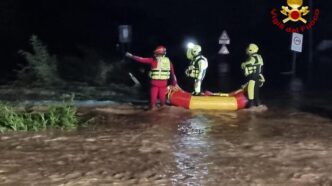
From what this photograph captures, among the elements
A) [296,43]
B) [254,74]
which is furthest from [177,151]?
[296,43]

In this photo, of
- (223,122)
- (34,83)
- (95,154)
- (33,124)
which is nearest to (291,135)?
(223,122)

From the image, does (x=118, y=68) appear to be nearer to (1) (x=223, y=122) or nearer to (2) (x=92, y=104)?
(2) (x=92, y=104)

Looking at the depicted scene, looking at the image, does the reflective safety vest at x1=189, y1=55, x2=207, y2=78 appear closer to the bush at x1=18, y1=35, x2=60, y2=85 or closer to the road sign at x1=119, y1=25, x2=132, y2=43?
the bush at x1=18, y1=35, x2=60, y2=85

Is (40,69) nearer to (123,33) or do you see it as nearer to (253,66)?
(123,33)

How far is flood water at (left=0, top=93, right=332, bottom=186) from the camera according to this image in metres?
8.73

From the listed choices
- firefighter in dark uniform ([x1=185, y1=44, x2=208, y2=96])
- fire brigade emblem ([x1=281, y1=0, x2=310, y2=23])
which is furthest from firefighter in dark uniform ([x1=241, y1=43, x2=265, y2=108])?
fire brigade emblem ([x1=281, y1=0, x2=310, y2=23])

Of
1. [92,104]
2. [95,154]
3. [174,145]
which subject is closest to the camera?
[95,154]

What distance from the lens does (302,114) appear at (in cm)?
1473

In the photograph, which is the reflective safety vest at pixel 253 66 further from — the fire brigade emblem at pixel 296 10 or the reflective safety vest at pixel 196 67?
the fire brigade emblem at pixel 296 10

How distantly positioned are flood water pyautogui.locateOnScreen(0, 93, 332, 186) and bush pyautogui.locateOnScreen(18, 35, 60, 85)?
597 cm

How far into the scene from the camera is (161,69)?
592 inches

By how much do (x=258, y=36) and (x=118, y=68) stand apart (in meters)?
22.9

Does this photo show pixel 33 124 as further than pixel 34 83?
No

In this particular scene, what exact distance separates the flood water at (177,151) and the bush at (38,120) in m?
0.39
